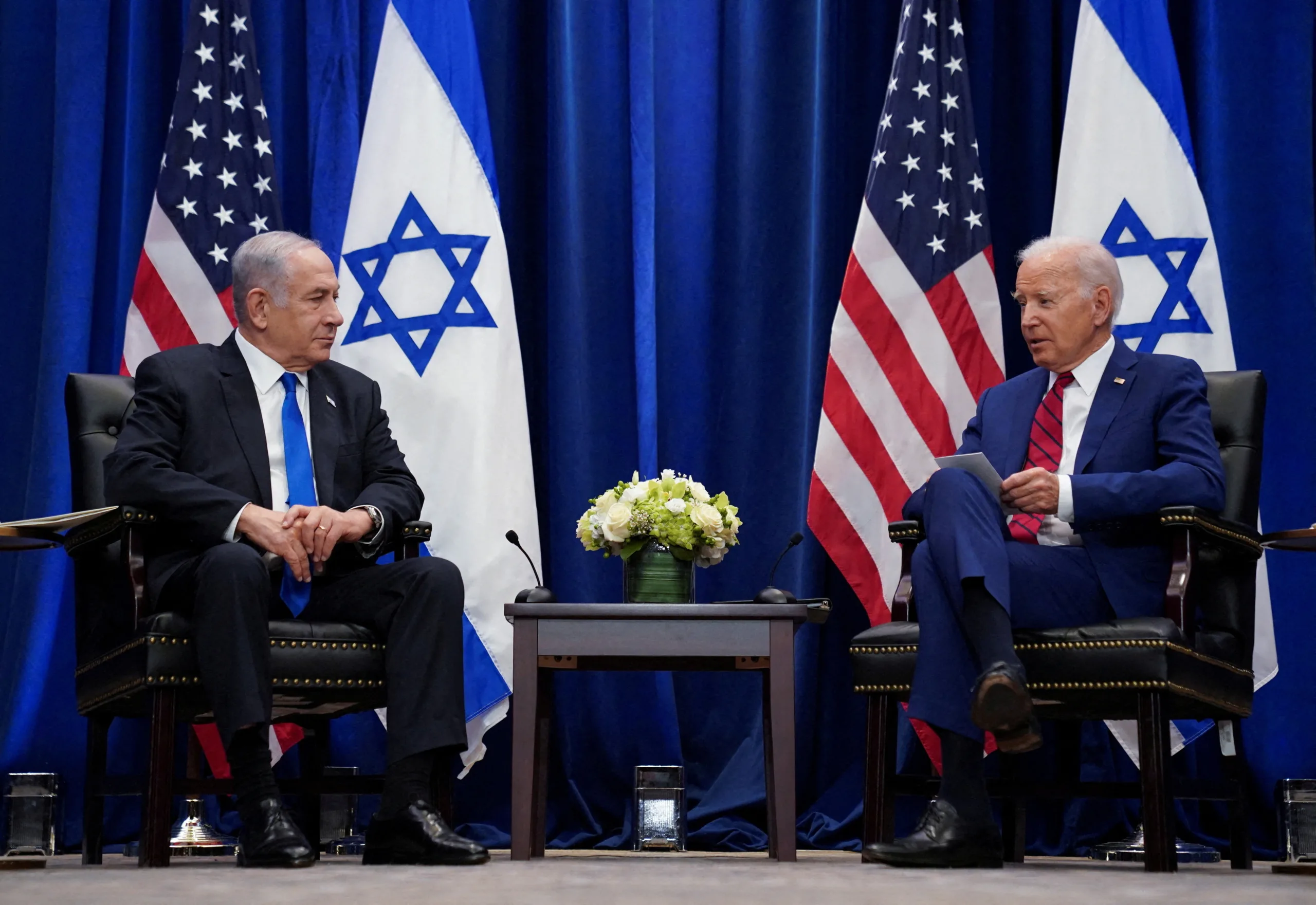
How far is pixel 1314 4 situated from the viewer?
4387 mm

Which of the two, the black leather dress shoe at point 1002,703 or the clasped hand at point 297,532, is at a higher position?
the clasped hand at point 297,532

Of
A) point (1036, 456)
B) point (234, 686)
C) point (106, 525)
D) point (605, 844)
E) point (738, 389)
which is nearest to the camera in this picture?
point (234, 686)

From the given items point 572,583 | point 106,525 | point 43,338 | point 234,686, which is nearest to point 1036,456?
point 572,583

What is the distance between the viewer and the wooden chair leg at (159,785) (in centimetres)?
283

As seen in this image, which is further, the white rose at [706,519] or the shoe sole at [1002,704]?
the white rose at [706,519]

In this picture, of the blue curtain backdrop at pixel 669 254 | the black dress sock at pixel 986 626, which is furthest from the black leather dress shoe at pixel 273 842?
the blue curtain backdrop at pixel 669 254

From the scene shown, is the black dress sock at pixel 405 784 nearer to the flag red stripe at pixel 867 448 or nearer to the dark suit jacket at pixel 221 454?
the dark suit jacket at pixel 221 454

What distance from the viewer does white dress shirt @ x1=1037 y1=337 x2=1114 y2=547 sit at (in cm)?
330

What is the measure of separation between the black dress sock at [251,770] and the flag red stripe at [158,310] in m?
1.66

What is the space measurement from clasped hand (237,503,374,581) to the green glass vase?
2.14 feet

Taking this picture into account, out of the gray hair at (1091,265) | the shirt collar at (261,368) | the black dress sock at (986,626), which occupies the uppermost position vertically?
the gray hair at (1091,265)

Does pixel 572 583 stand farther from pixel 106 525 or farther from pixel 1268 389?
pixel 1268 389

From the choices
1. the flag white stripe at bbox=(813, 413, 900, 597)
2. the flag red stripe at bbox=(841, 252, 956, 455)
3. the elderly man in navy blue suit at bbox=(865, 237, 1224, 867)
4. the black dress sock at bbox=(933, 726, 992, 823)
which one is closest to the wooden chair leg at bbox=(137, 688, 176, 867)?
the elderly man in navy blue suit at bbox=(865, 237, 1224, 867)

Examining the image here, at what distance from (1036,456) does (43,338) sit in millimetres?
2832
